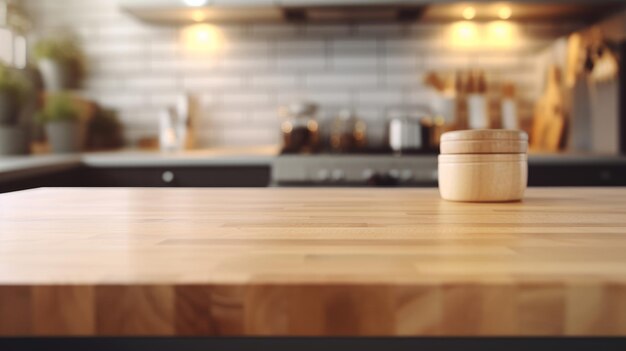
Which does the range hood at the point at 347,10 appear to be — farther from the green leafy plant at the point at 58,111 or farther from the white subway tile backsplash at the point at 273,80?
the green leafy plant at the point at 58,111

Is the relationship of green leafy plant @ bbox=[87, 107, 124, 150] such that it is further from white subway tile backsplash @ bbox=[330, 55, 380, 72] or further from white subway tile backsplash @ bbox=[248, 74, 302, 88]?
white subway tile backsplash @ bbox=[330, 55, 380, 72]

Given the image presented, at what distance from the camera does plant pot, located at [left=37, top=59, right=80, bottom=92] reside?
9.38ft

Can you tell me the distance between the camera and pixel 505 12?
2742 millimetres


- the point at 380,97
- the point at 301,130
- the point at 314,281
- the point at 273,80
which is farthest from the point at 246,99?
the point at 314,281

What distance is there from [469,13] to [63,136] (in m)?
2.02

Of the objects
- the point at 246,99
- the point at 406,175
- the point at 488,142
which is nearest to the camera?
the point at 488,142

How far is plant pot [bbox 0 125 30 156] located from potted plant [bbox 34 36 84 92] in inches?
21.1

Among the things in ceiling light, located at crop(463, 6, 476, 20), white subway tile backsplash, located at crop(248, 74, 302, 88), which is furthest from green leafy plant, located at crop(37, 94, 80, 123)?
ceiling light, located at crop(463, 6, 476, 20)

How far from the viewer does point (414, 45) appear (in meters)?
2.91

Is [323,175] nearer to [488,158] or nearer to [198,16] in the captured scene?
[198,16]

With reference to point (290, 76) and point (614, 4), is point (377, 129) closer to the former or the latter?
point (290, 76)

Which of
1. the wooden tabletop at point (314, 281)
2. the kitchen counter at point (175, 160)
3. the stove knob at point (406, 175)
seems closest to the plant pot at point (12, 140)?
the kitchen counter at point (175, 160)

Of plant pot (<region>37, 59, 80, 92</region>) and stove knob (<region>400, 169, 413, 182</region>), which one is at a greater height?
plant pot (<region>37, 59, 80, 92</region>)

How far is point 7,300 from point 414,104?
2670 millimetres
